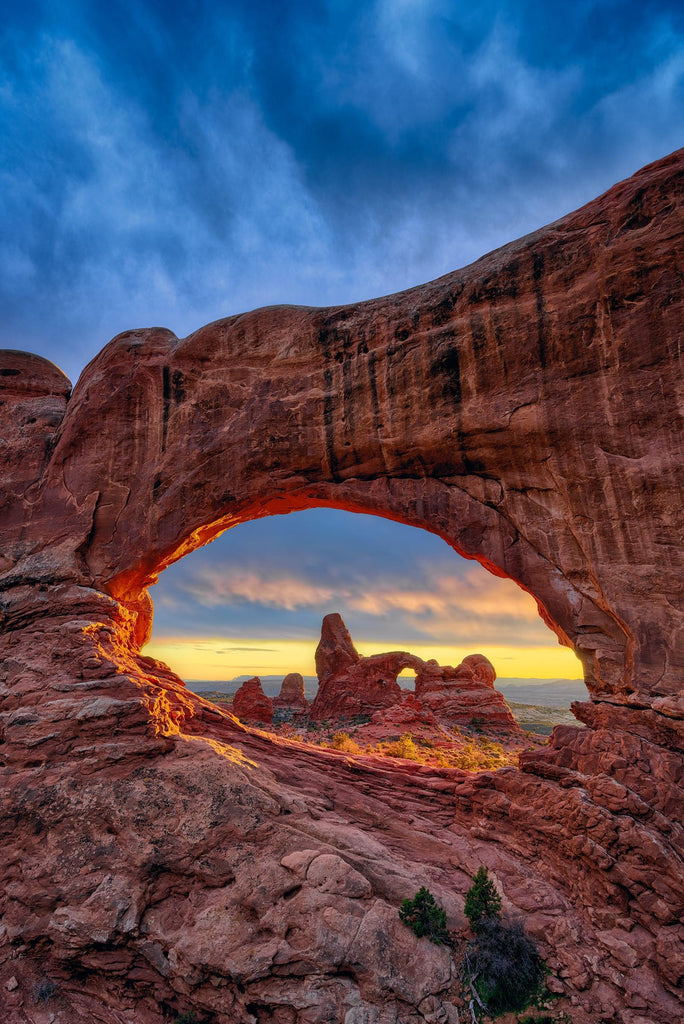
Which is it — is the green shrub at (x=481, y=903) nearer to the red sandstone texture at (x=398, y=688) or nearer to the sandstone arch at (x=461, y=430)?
the sandstone arch at (x=461, y=430)

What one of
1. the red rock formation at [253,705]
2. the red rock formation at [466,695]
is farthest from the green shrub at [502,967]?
the red rock formation at [253,705]

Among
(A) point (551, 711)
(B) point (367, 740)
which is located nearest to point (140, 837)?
(B) point (367, 740)

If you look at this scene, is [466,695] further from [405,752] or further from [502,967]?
[502,967]

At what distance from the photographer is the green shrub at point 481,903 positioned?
8758 mm

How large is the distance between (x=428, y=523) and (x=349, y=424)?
3.68m

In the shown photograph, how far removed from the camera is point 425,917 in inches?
337

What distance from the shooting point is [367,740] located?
27516 mm

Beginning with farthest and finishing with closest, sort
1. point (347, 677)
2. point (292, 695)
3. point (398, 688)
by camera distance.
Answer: point (292, 695)
point (347, 677)
point (398, 688)

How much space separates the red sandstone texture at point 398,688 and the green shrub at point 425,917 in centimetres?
2342

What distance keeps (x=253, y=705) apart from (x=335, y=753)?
28552 mm

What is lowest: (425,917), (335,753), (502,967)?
(502,967)

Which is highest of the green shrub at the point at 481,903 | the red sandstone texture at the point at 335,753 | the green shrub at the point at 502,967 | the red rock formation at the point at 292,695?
the red sandstone texture at the point at 335,753

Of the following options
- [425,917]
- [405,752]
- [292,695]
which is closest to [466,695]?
[405,752]

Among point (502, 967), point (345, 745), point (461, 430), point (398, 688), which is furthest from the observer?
point (398, 688)
